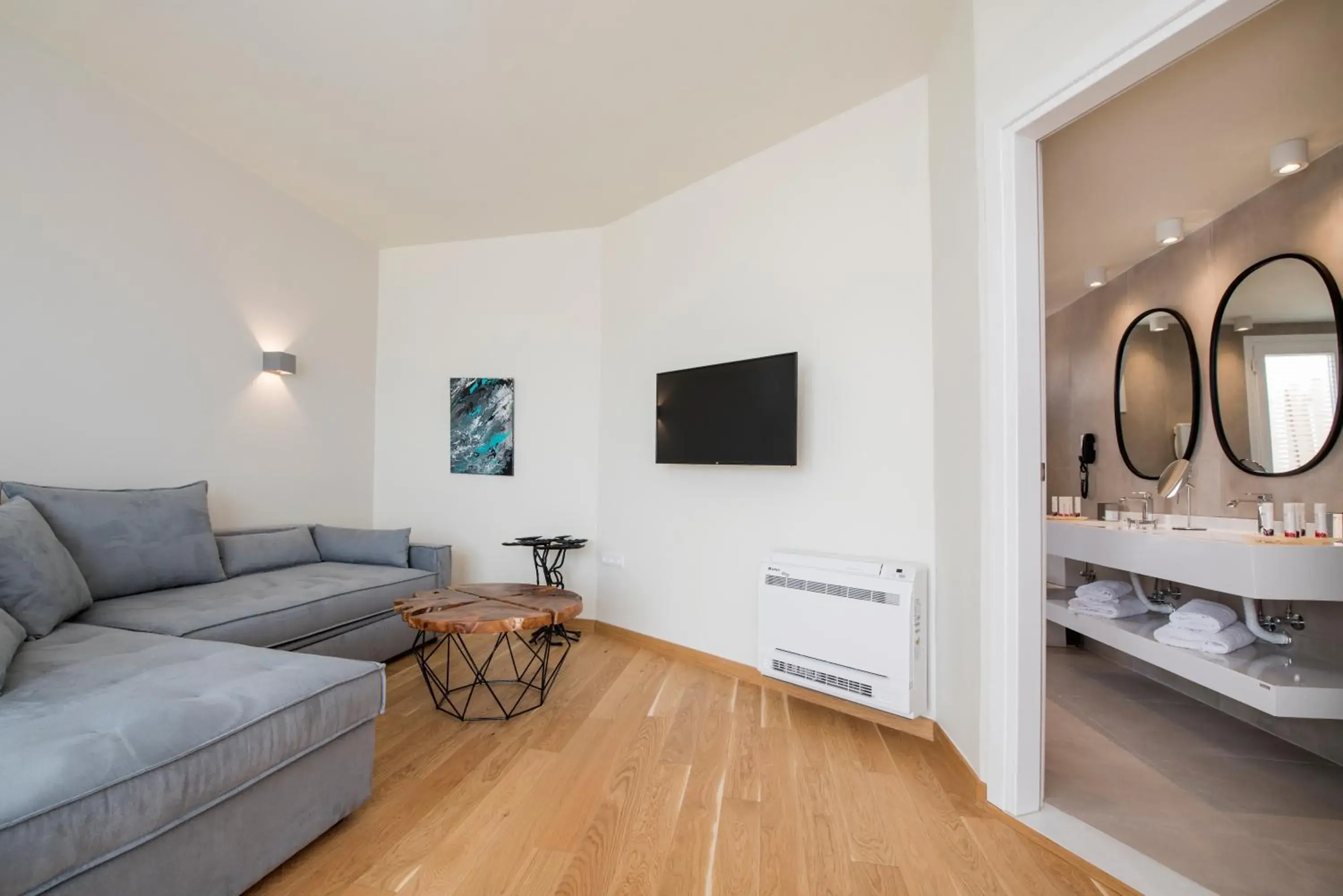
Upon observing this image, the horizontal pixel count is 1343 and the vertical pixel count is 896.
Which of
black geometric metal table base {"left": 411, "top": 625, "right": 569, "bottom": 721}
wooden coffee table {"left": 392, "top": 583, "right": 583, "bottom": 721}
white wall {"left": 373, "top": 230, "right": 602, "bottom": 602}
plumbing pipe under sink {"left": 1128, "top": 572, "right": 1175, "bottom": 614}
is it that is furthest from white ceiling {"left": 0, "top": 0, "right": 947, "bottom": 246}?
plumbing pipe under sink {"left": 1128, "top": 572, "right": 1175, "bottom": 614}

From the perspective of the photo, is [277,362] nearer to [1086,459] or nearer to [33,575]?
[33,575]

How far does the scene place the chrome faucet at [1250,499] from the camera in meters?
2.51

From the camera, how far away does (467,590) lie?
283cm

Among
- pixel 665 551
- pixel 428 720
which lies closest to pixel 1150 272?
pixel 665 551

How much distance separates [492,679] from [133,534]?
1762 mm

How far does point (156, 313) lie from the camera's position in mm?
2971

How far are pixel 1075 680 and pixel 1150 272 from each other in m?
2.45

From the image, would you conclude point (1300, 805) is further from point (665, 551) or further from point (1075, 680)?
point (665, 551)

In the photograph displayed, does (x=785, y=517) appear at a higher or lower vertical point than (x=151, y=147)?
lower

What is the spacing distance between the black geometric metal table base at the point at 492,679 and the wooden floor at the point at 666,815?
0.28 ft

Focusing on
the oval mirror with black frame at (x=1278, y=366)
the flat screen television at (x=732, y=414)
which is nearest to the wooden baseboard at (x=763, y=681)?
the flat screen television at (x=732, y=414)

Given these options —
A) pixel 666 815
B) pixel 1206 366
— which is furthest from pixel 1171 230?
pixel 666 815

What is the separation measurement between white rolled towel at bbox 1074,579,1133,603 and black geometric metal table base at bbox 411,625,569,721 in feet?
9.60

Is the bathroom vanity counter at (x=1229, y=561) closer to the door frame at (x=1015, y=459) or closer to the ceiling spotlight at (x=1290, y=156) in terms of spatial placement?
the door frame at (x=1015, y=459)
